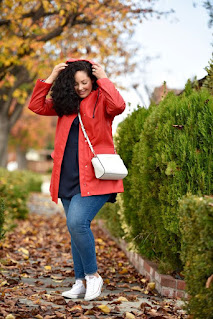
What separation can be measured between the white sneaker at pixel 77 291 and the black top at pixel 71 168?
834 mm

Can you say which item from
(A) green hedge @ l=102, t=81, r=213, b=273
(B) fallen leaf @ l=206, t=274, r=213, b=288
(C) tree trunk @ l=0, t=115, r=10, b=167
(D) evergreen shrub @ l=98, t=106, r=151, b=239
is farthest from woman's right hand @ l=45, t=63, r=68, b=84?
(C) tree trunk @ l=0, t=115, r=10, b=167

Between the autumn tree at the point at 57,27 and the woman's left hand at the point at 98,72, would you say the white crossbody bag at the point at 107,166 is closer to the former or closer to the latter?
the woman's left hand at the point at 98,72

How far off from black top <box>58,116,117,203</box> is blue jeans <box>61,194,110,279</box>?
0.08 m

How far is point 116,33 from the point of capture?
42.7ft

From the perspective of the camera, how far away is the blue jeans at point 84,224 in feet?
12.3

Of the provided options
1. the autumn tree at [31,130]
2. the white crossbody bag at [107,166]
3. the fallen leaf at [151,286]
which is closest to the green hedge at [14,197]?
the fallen leaf at [151,286]

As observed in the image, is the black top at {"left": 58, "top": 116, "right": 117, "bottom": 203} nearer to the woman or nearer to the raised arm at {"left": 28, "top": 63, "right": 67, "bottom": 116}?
the woman

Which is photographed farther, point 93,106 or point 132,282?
point 132,282

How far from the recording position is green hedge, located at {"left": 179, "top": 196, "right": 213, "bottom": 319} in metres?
2.70

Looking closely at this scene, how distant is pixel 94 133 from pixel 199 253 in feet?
4.94

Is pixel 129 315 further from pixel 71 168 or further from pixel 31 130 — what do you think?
pixel 31 130

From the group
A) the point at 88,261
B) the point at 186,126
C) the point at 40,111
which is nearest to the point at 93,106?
the point at 40,111

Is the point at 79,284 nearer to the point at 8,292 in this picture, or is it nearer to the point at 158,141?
the point at 8,292

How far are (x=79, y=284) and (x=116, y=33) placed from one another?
10243 mm
